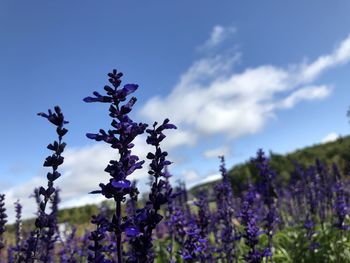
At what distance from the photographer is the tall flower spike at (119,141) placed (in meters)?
3.55

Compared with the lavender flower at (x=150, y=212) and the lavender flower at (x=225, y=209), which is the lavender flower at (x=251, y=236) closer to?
the lavender flower at (x=225, y=209)

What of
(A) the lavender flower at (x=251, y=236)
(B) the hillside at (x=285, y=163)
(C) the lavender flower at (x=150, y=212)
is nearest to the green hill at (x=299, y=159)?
(B) the hillside at (x=285, y=163)

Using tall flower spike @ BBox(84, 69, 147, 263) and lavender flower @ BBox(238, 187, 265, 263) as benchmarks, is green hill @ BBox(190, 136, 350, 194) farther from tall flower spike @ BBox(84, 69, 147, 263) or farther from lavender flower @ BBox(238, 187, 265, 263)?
tall flower spike @ BBox(84, 69, 147, 263)

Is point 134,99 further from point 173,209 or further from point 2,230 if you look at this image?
point 173,209

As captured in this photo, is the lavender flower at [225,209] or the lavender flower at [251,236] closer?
the lavender flower at [251,236]

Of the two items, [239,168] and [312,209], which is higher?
[239,168]

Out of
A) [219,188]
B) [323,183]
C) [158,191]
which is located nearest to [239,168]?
[323,183]

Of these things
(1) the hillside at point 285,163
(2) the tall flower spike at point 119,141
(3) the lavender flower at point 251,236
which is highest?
(1) the hillside at point 285,163

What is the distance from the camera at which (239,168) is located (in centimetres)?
4788

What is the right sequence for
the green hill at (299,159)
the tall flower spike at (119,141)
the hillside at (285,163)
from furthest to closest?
the green hill at (299,159), the hillside at (285,163), the tall flower spike at (119,141)

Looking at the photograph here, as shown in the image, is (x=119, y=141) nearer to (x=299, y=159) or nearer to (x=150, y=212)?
(x=150, y=212)

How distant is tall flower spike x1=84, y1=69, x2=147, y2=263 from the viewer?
140 inches

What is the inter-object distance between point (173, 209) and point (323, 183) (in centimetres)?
856

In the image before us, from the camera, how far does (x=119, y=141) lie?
3.81 meters
